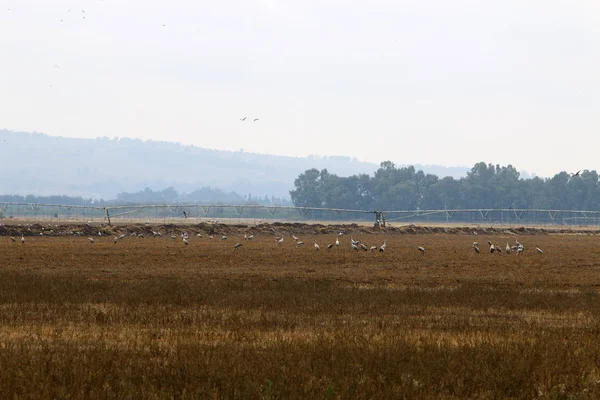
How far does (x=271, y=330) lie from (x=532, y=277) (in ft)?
67.7

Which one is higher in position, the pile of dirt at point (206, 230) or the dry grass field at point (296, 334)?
the pile of dirt at point (206, 230)

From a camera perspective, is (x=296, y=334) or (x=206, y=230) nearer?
(x=296, y=334)

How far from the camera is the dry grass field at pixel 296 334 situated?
14742mm

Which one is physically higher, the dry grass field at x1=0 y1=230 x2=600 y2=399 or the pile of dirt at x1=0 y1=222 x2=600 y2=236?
the pile of dirt at x1=0 y1=222 x2=600 y2=236

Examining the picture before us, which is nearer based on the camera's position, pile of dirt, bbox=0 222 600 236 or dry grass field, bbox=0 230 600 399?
dry grass field, bbox=0 230 600 399

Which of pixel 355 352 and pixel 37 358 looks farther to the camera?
pixel 355 352

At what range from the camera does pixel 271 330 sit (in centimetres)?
2141

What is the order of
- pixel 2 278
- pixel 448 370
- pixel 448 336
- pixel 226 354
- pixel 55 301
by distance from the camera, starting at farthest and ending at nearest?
pixel 2 278
pixel 55 301
pixel 448 336
pixel 226 354
pixel 448 370

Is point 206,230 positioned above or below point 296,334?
above

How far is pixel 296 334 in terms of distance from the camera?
2059 cm

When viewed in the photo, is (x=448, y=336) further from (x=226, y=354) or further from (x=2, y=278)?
(x=2, y=278)

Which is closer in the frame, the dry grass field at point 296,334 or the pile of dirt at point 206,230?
the dry grass field at point 296,334

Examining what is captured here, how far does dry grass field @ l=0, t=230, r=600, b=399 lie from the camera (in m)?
14.7

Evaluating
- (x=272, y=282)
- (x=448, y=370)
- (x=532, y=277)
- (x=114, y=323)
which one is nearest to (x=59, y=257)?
(x=272, y=282)
